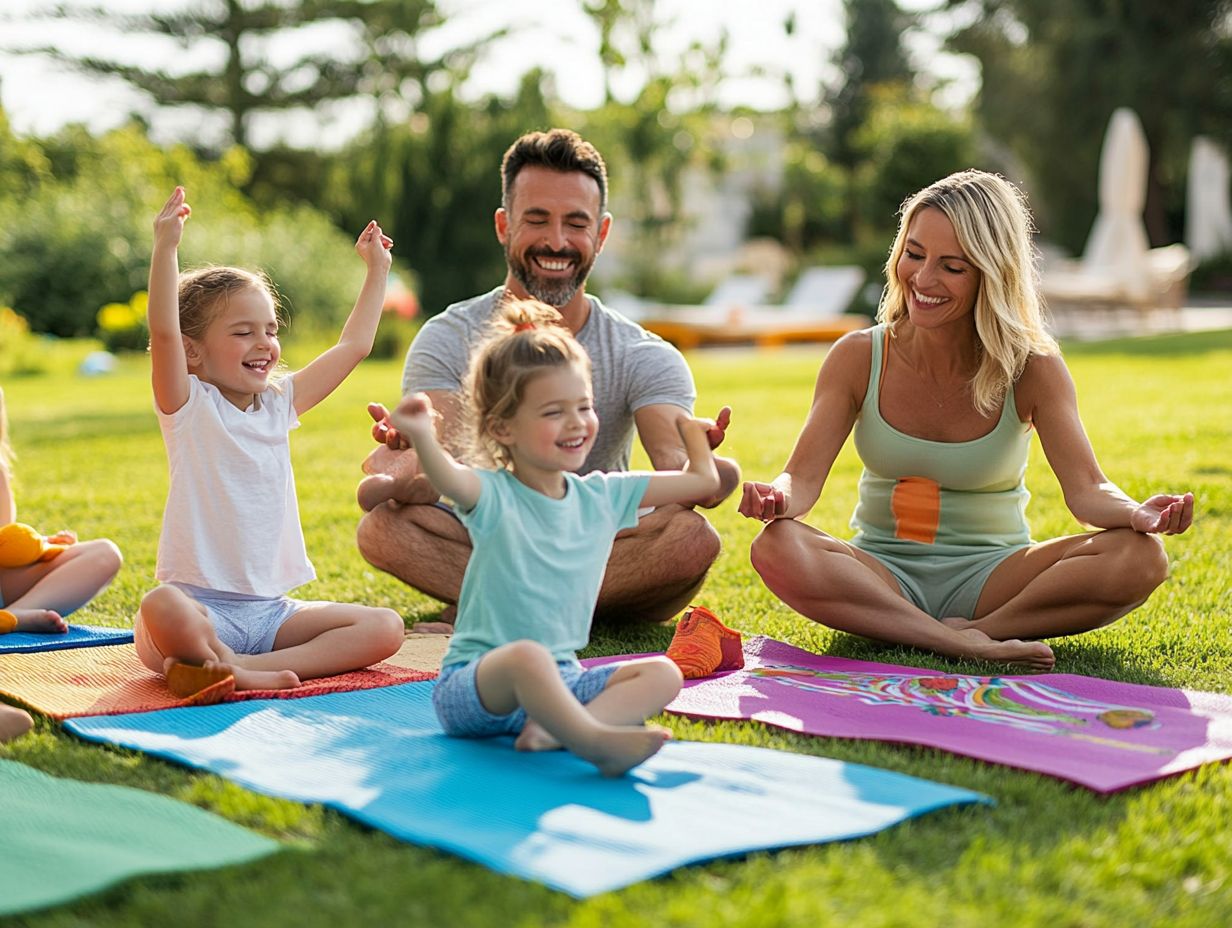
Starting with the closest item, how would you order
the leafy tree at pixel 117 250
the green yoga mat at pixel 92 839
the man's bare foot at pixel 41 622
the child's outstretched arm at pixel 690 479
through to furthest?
the green yoga mat at pixel 92 839
the child's outstretched arm at pixel 690 479
the man's bare foot at pixel 41 622
the leafy tree at pixel 117 250

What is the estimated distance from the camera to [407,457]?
508 cm

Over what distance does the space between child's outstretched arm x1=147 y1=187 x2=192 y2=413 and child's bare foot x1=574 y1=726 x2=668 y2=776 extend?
5.43ft

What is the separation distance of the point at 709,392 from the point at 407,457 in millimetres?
9227

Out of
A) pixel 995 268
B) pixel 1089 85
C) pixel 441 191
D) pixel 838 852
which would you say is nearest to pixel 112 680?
pixel 838 852

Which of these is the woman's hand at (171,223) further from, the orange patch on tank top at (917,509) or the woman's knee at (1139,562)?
the woman's knee at (1139,562)

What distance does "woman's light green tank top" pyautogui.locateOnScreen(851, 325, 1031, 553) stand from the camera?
4613 mm

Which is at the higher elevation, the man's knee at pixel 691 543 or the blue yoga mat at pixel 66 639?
the man's knee at pixel 691 543

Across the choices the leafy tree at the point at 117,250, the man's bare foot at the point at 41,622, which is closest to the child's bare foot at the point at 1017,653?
the man's bare foot at the point at 41,622

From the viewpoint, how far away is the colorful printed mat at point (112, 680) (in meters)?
3.85

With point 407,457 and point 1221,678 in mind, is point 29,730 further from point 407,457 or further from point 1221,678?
point 1221,678

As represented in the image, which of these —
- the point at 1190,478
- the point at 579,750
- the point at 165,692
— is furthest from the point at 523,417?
the point at 1190,478

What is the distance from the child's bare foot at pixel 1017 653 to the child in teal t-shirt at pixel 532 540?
4.07 feet

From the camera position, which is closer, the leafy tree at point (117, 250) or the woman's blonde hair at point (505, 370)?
the woman's blonde hair at point (505, 370)

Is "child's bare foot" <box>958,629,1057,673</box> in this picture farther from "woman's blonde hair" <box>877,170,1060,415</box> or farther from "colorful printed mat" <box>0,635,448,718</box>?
"colorful printed mat" <box>0,635,448,718</box>
